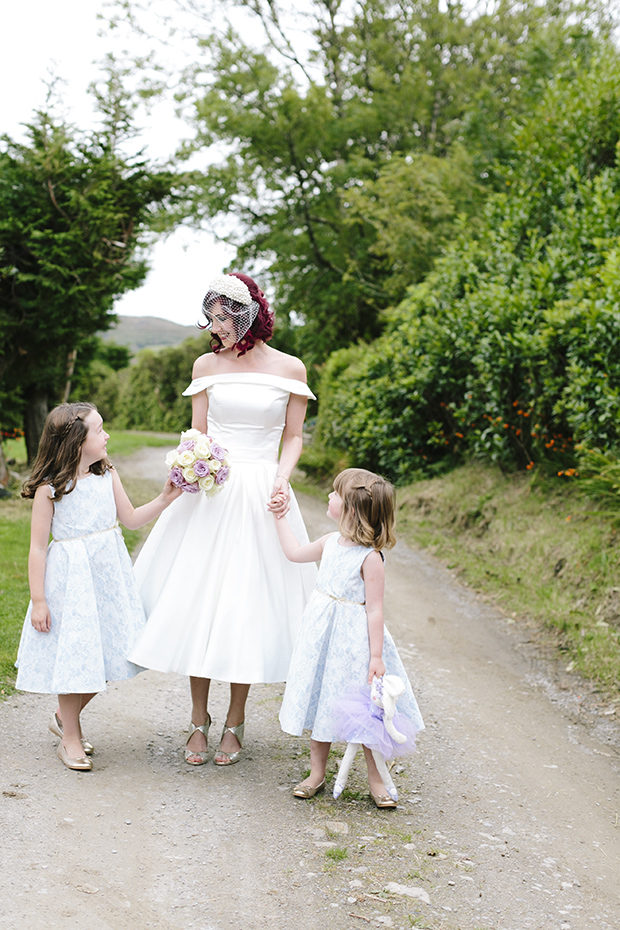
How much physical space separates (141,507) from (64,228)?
8568 millimetres

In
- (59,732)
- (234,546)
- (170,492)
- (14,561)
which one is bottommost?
(14,561)

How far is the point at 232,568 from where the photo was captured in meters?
3.63

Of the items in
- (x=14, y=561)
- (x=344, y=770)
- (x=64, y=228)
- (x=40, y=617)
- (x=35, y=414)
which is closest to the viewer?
(x=344, y=770)

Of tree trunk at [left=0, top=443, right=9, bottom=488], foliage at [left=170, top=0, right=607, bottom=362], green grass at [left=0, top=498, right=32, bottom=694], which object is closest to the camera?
green grass at [left=0, top=498, right=32, bottom=694]

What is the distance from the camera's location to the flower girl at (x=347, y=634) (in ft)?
11.0

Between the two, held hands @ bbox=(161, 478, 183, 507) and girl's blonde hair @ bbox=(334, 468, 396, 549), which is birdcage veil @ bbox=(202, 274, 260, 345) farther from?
girl's blonde hair @ bbox=(334, 468, 396, 549)

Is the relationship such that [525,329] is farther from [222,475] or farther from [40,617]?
[40,617]

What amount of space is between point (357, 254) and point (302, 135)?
3329 millimetres

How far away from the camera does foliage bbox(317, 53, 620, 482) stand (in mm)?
7582

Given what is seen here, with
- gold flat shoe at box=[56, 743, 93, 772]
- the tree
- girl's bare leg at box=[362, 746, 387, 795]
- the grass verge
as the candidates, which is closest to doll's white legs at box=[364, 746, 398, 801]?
girl's bare leg at box=[362, 746, 387, 795]

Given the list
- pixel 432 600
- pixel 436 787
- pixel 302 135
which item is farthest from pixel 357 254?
pixel 436 787

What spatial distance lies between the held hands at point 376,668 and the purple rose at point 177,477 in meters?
1.18

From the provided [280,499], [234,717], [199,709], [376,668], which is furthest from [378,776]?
[280,499]

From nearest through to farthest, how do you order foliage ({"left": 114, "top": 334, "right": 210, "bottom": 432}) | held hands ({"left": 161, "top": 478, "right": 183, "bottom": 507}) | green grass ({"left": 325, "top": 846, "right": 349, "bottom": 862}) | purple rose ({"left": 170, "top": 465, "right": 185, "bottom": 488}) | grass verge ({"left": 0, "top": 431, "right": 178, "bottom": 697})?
green grass ({"left": 325, "top": 846, "right": 349, "bottom": 862}) → purple rose ({"left": 170, "top": 465, "right": 185, "bottom": 488}) → held hands ({"left": 161, "top": 478, "right": 183, "bottom": 507}) → grass verge ({"left": 0, "top": 431, "right": 178, "bottom": 697}) → foliage ({"left": 114, "top": 334, "right": 210, "bottom": 432})
